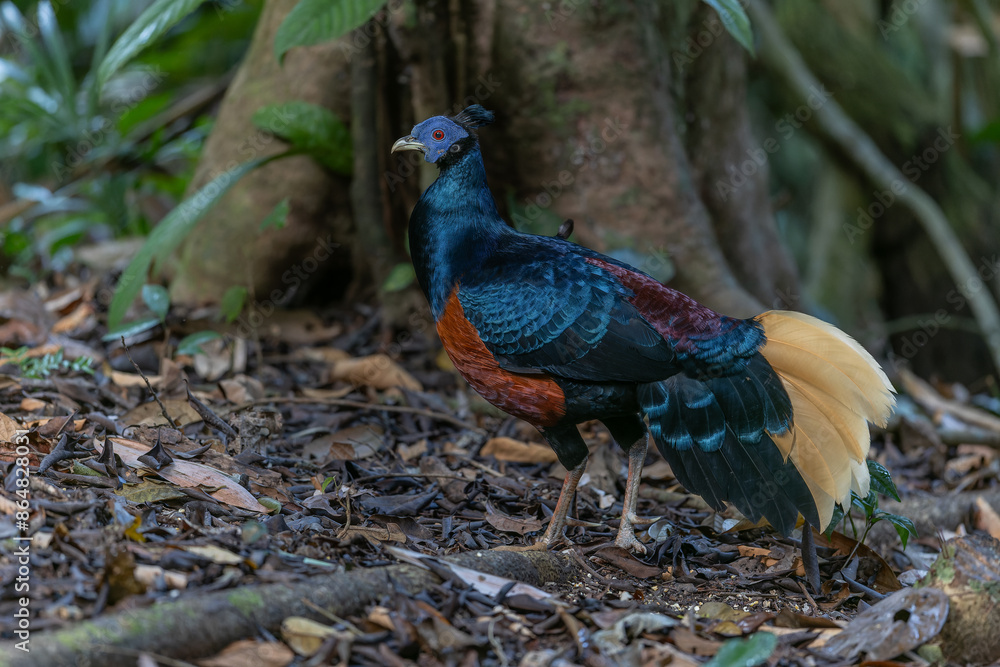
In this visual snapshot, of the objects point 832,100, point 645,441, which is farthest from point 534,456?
point 832,100

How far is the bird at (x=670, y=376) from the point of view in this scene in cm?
312

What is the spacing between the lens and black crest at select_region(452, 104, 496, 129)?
11.8ft

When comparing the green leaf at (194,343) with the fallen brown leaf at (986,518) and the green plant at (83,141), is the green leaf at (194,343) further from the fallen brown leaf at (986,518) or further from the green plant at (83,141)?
the fallen brown leaf at (986,518)

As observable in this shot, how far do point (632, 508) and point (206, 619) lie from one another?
182cm

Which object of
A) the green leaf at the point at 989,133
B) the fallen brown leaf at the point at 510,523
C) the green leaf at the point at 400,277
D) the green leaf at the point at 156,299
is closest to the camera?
the fallen brown leaf at the point at 510,523

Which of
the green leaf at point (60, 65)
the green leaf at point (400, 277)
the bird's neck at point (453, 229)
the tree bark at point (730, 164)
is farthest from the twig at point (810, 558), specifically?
the green leaf at point (60, 65)

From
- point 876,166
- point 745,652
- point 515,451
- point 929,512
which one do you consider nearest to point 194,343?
point 515,451

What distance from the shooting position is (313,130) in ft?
16.3

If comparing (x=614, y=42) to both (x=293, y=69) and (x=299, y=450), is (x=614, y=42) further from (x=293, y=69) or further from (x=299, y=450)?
(x=299, y=450)

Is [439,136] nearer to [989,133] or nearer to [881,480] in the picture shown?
[881,480]

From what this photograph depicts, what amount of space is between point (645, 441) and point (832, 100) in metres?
5.62

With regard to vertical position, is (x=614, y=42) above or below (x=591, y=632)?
above

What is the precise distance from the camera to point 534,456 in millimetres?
4227

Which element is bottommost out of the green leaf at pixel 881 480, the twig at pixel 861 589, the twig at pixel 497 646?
the twig at pixel 861 589
